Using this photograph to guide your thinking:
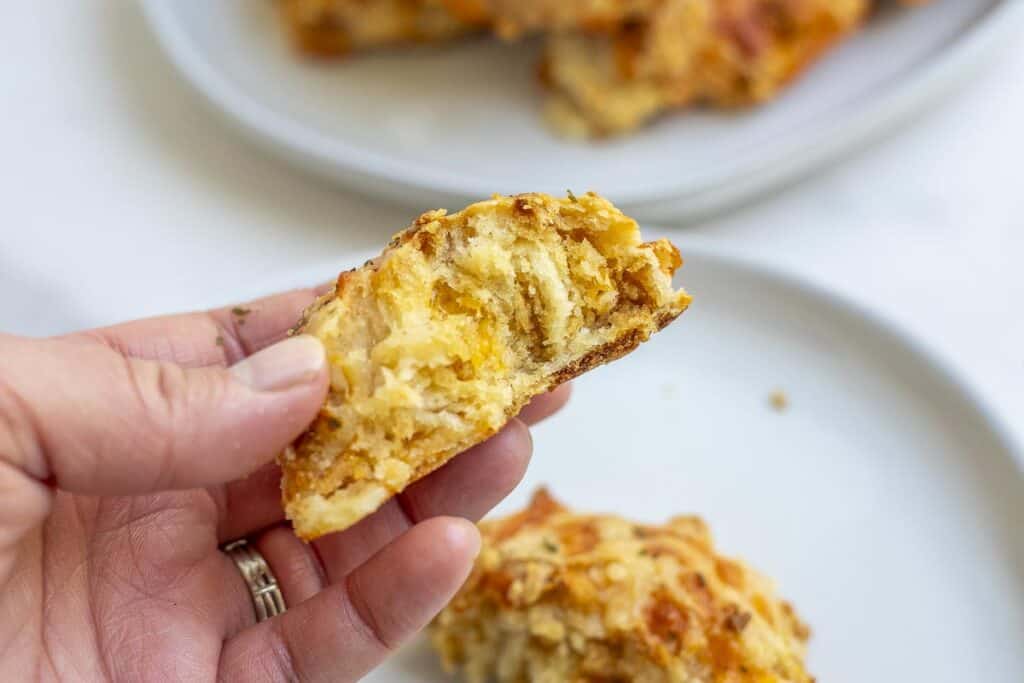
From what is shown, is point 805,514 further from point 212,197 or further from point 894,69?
point 212,197

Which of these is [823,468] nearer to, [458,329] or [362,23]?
[458,329]

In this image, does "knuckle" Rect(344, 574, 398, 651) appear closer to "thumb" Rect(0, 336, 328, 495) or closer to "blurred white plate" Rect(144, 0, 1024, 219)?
"thumb" Rect(0, 336, 328, 495)

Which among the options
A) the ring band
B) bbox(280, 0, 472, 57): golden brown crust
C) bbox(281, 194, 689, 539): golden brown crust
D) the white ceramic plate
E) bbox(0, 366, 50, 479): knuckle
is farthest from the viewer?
bbox(280, 0, 472, 57): golden brown crust

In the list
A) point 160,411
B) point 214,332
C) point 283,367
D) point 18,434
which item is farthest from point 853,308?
point 18,434

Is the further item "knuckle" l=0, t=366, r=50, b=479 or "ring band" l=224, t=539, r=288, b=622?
"ring band" l=224, t=539, r=288, b=622

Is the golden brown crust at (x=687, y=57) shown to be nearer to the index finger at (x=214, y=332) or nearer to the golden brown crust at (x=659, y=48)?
the golden brown crust at (x=659, y=48)

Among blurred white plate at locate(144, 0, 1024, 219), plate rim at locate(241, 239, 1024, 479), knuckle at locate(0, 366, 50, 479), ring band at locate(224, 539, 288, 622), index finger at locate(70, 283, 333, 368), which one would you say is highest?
blurred white plate at locate(144, 0, 1024, 219)

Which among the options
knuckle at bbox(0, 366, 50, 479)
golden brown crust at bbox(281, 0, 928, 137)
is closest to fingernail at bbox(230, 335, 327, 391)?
knuckle at bbox(0, 366, 50, 479)
